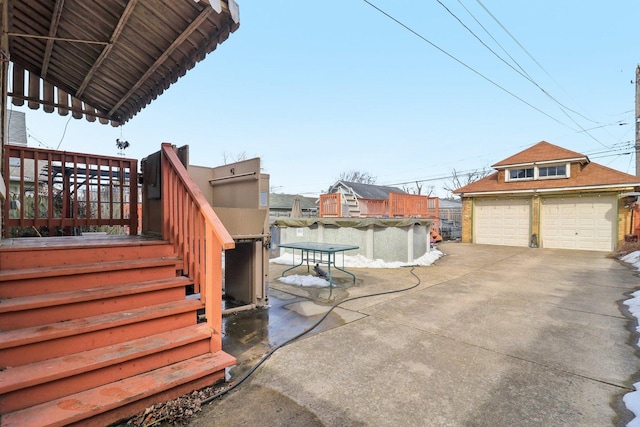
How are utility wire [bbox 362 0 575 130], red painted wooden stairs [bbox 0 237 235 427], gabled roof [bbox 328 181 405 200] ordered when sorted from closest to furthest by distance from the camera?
red painted wooden stairs [bbox 0 237 235 427], utility wire [bbox 362 0 575 130], gabled roof [bbox 328 181 405 200]

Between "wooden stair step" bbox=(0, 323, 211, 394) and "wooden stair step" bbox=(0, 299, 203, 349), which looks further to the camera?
"wooden stair step" bbox=(0, 299, 203, 349)

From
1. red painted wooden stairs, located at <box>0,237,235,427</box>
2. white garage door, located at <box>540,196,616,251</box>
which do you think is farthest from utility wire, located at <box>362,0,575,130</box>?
red painted wooden stairs, located at <box>0,237,235,427</box>

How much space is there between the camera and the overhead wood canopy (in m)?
2.58

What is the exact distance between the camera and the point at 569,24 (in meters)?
9.04

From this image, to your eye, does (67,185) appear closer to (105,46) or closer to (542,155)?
(105,46)

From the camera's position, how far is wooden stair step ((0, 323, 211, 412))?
1659mm

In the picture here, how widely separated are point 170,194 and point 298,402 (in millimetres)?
2284

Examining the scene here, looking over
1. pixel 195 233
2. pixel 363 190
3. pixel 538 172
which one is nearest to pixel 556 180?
pixel 538 172

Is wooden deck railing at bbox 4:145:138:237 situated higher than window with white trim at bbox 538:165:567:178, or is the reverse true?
window with white trim at bbox 538:165:567:178

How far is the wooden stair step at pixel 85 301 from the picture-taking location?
1947 mm

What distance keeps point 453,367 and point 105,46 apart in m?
4.60

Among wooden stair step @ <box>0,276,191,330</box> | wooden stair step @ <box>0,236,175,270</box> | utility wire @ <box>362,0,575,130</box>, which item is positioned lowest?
wooden stair step @ <box>0,276,191,330</box>

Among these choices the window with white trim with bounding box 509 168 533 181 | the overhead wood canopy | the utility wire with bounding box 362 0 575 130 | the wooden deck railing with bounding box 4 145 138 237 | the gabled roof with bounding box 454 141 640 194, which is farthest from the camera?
the window with white trim with bounding box 509 168 533 181

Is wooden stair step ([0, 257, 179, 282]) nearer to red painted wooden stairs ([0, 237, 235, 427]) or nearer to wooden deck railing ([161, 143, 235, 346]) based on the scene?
red painted wooden stairs ([0, 237, 235, 427])
